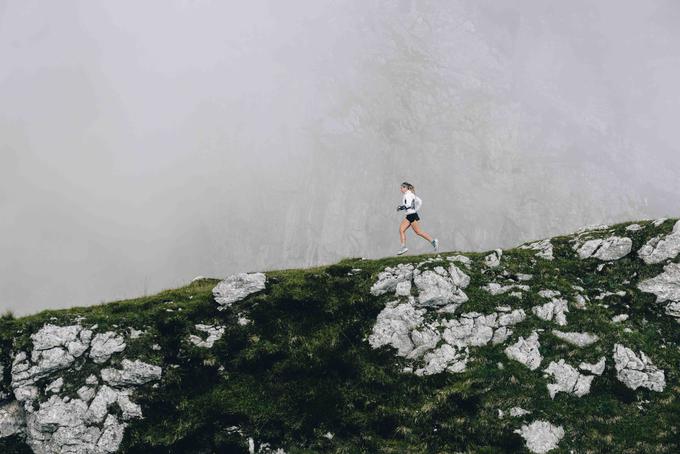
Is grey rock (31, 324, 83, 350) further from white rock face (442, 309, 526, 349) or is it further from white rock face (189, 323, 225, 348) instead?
white rock face (442, 309, 526, 349)

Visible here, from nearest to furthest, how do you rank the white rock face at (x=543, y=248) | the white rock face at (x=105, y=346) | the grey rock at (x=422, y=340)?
the white rock face at (x=105, y=346)
the grey rock at (x=422, y=340)
the white rock face at (x=543, y=248)

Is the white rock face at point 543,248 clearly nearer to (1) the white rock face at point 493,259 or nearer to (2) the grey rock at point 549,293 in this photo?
(1) the white rock face at point 493,259

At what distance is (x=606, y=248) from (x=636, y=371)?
7.61 metres

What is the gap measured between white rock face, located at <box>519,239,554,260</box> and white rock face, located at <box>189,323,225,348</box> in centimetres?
1654

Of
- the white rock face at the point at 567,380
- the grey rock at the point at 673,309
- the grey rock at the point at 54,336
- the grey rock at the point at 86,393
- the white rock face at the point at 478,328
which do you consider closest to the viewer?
the white rock face at the point at 567,380

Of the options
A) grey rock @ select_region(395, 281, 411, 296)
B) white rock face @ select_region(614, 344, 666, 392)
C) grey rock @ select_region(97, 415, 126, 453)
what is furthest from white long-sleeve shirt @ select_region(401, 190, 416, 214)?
grey rock @ select_region(97, 415, 126, 453)

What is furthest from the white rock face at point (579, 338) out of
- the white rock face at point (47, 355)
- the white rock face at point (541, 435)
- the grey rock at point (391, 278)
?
the white rock face at point (47, 355)

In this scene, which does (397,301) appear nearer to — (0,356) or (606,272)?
(606,272)

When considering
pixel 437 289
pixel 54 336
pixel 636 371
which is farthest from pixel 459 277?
pixel 54 336

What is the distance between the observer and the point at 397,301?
20625 millimetres

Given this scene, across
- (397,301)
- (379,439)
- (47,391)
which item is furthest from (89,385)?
(397,301)

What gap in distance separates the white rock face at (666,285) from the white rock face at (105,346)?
75.0ft

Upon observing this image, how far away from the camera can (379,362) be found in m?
18.1

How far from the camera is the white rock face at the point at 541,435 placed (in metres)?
14.1
